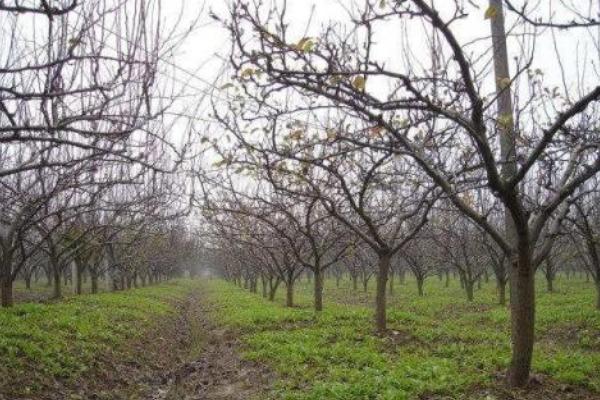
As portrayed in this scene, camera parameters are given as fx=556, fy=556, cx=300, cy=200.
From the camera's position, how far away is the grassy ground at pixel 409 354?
7.86 m

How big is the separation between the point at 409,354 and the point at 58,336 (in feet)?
22.0

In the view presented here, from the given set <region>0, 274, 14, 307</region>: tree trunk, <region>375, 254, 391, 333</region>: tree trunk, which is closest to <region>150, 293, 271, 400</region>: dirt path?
<region>375, 254, 391, 333</region>: tree trunk

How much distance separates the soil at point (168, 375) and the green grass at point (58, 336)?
0.98 feet

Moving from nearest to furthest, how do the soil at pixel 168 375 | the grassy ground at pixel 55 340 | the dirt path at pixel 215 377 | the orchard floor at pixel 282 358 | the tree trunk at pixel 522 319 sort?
the tree trunk at pixel 522 319, the orchard floor at pixel 282 358, the grassy ground at pixel 55 340, the soil at pixel 168 375, the dirt path at pixel 215 377

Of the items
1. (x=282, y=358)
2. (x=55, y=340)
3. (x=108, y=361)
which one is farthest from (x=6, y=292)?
(x=282, y=358)

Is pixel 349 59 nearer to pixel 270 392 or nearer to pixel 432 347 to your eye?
pixel 270 392

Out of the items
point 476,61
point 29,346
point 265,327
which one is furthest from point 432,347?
point 29,346

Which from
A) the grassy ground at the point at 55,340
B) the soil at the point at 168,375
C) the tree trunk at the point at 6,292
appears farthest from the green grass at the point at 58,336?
the tree trunk at the point at 6,292

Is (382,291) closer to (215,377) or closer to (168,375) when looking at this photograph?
(215,377)

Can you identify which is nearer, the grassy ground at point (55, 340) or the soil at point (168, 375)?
the grassy ground at point (55, 340)

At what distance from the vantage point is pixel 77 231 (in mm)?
20078

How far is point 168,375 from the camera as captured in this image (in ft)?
35.6

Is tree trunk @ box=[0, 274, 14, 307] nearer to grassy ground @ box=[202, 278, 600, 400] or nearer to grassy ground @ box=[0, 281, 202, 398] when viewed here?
grassy ground @ box=[0, 281, 202, 398]

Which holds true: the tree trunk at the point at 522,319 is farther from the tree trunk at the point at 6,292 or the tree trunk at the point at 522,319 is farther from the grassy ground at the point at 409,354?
the tree trunk at the point at 6,292
